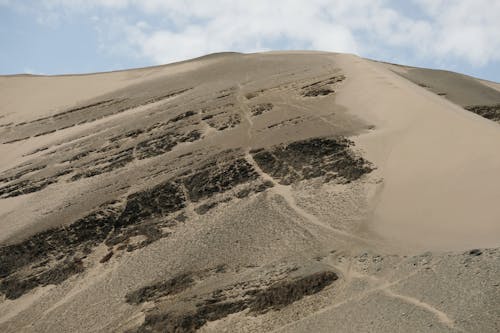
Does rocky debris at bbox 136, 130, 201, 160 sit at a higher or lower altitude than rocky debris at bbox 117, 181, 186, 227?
higher

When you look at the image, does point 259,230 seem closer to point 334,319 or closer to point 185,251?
point 185,251

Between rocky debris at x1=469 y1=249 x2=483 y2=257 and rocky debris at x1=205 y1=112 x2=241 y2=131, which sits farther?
rocky debris at x1=205 y1=112 x2=241 y2=131

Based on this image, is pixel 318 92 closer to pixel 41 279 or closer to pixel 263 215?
pixel 263 215

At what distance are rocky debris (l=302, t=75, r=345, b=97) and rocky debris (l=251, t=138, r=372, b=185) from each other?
14.0 feet

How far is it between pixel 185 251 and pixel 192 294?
65.5 inches

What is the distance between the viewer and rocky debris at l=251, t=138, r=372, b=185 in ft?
51.3

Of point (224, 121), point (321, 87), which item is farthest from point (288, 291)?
point (321, 87)

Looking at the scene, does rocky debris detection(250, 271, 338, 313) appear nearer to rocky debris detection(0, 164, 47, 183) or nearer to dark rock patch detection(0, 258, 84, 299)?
dark rock patch detection(0, 258, 84, 299)

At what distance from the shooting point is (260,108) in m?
20.5

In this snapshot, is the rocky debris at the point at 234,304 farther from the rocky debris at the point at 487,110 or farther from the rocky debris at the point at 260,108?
the rocky debris at the point at 487,110

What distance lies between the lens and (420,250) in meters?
11.7

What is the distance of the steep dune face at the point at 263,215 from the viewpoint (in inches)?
419

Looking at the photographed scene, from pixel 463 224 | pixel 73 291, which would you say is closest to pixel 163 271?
pixel 73 291

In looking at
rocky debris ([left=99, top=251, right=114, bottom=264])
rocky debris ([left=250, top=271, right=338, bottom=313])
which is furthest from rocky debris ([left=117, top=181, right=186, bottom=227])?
rocky debris ([left=250, top=271, right=338, bottom=313])
